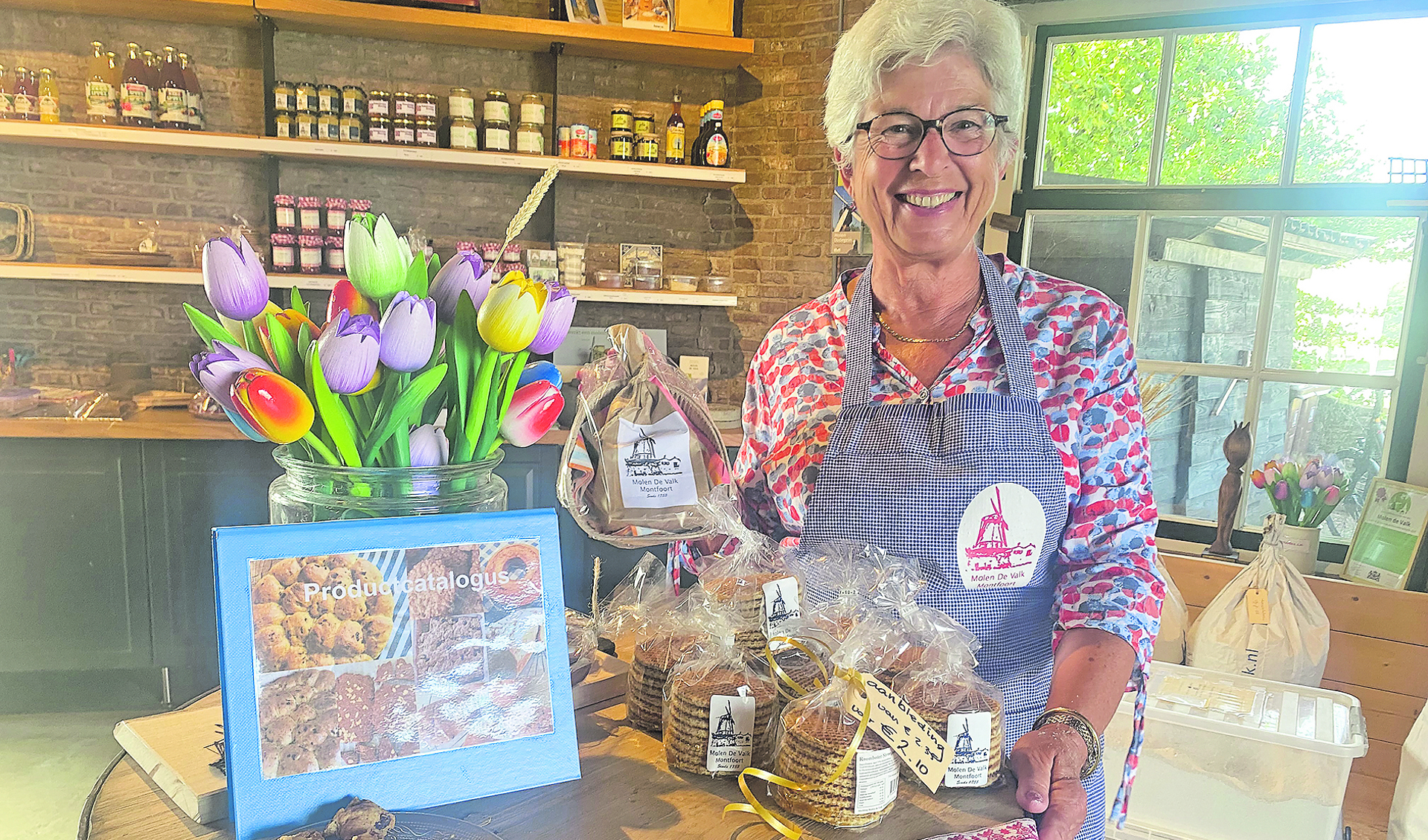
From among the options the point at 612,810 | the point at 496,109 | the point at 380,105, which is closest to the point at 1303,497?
the point at 612,810

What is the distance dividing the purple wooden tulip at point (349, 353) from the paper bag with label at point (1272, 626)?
97.7 inches

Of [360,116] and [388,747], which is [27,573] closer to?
[360,116]

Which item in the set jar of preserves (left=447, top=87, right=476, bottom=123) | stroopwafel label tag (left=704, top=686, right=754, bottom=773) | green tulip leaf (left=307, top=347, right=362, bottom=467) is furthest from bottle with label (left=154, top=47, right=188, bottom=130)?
stroopwafel label tag (left=704, top=686, right=754, bottom=773)

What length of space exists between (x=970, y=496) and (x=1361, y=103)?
2.71 metres

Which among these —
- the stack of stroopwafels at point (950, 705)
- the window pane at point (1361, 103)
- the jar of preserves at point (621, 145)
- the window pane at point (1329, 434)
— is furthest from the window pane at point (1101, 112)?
the stack of stroopwafels at point (950, 705)

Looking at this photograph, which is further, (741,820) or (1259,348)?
(1259,348)

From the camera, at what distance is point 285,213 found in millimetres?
3617

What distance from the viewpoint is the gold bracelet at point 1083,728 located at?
3.06ft

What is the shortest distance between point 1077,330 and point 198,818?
115 cm

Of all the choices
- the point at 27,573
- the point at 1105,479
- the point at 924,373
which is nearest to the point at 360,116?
the point at 27,573

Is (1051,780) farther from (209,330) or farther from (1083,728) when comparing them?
(209,330)

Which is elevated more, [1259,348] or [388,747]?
[1259,348]

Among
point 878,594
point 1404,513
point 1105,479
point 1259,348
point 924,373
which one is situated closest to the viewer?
point 878,594

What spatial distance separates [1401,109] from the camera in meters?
2.86
